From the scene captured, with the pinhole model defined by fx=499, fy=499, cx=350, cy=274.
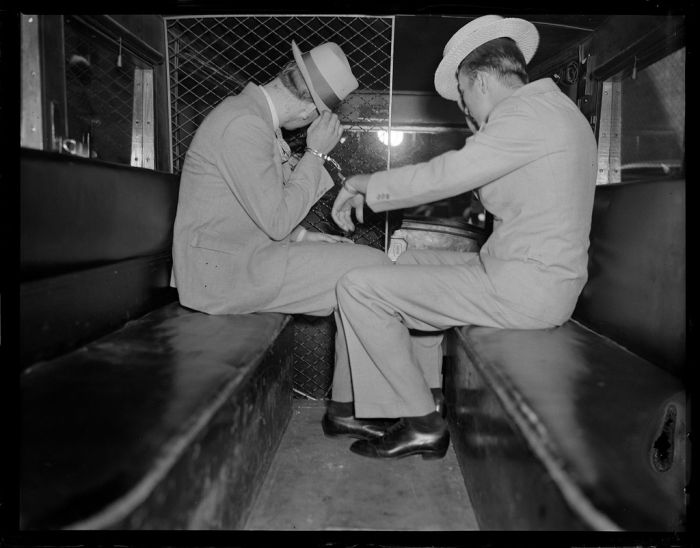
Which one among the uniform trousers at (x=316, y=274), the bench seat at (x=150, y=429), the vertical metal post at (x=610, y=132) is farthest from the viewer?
the vertical metal post at (x=610, y=132)

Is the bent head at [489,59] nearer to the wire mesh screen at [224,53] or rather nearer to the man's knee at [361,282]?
the man's knee at [361,282]

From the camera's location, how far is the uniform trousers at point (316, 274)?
1.96m

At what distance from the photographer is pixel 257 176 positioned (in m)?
1.81

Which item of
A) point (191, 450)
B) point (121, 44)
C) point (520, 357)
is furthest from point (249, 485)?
point (121, 44)

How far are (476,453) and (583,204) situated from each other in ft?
2.85

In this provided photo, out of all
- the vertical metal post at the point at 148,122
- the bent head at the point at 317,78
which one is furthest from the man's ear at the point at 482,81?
the vertical metal post at the point at 148,122

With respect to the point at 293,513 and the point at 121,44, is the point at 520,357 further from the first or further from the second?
the point at 121,44

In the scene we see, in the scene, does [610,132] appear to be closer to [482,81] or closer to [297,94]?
[482,81]

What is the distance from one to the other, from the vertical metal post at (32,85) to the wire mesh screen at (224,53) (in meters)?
1.41

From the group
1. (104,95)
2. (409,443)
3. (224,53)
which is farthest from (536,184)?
(224,53)

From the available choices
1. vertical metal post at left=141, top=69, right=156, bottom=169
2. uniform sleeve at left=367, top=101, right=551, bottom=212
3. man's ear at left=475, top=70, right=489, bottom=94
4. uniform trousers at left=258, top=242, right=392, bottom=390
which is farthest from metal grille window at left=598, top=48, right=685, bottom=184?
vertical metal post at left=141, top=69, right=156, bottom=169

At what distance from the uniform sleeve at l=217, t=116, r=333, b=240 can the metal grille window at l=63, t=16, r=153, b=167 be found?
1.79ft

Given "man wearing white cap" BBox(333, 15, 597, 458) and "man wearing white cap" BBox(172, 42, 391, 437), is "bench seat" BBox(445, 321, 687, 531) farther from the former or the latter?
"man wearing white cap" BBox(172, 42, 391, 437)

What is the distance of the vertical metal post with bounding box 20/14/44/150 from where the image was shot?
1400 millimetres
